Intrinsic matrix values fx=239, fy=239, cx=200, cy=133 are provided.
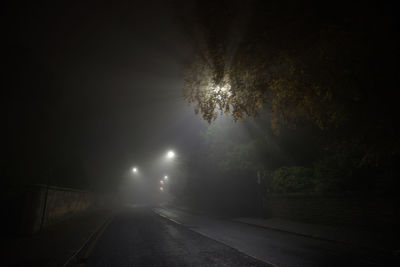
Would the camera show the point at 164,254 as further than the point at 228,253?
Yes

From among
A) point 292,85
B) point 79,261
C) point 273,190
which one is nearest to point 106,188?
point 273,190

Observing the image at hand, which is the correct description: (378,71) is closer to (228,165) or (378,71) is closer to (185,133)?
(228,165)

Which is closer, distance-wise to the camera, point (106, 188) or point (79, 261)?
point (79, 261)

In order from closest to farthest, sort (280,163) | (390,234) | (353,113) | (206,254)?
(206,254)
(353,113)
(390,234)
(280,163)

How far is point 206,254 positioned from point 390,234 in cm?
765

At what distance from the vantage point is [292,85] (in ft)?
23.6

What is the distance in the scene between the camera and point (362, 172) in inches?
467

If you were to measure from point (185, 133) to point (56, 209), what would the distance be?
16401mm

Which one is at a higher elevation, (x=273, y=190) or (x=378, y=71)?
(x=378, y=71)

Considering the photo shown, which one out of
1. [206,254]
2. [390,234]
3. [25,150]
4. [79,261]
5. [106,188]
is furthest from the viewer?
[106,188]

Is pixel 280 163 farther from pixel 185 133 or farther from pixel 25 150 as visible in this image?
pixel 25 150

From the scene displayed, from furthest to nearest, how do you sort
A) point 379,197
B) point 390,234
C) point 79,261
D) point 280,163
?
point 280,163 < point 379,197 < point 390,234 < point 79,261

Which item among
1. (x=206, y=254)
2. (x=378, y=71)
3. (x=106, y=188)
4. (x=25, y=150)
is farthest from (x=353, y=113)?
(x=106, y=188)

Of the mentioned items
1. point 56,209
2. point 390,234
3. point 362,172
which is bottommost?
point 390,234
